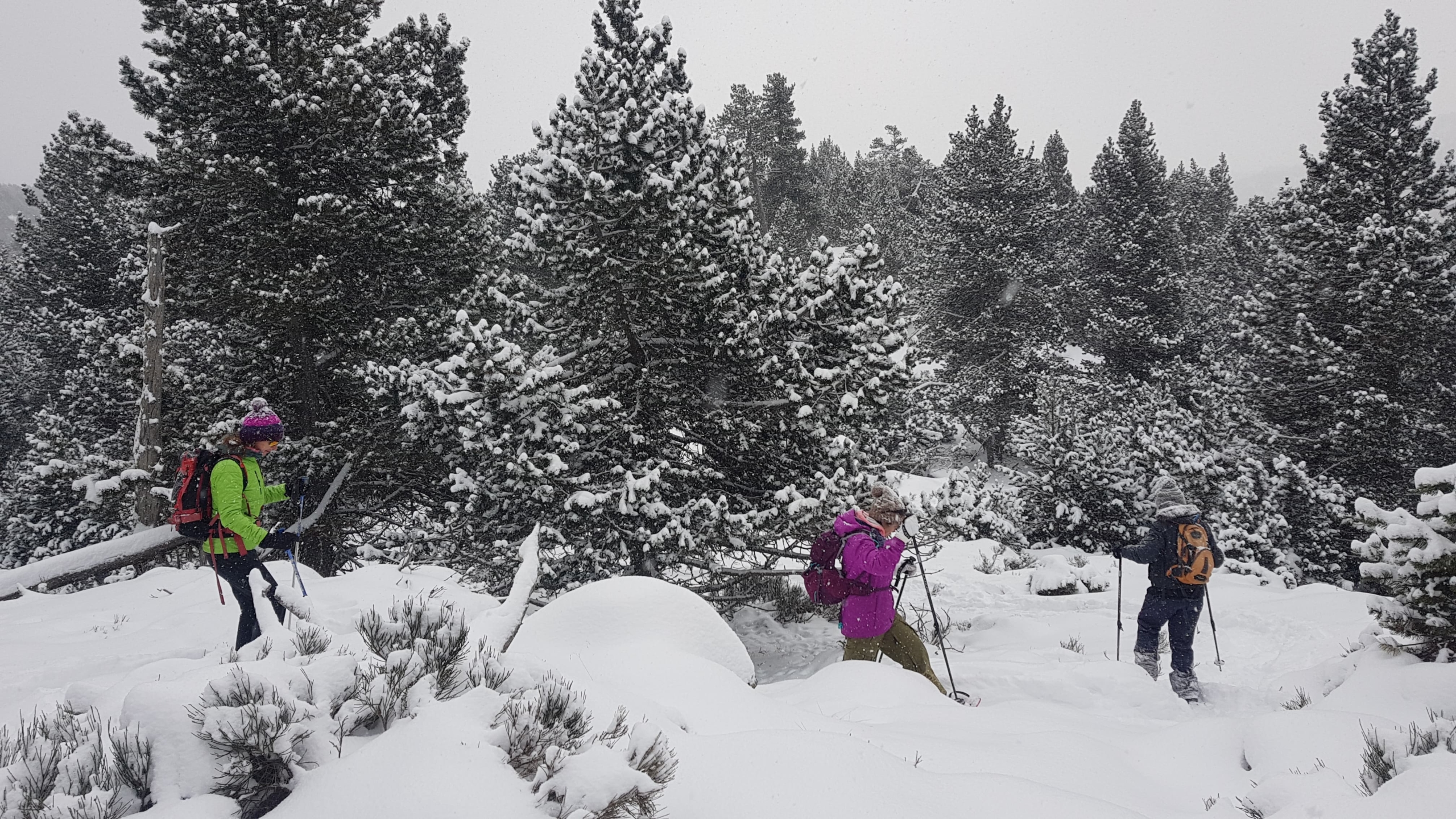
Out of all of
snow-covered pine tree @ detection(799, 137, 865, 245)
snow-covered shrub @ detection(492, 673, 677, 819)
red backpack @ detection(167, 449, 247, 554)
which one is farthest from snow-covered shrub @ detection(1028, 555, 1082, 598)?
snow-covered pine tree @ detection(799, 137, 865, 245)

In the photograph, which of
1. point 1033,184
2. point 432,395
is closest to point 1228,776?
point 432,395

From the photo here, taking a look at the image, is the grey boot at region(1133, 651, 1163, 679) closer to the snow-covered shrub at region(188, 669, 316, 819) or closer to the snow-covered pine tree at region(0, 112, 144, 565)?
the snow-covered shrub at region(188, 669, 316, 819)

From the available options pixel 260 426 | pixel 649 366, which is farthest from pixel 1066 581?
pixel 260 426

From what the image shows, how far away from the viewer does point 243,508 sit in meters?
5.17

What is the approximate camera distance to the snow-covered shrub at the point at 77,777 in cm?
179

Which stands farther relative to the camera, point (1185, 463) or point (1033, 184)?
point (1033, 184)

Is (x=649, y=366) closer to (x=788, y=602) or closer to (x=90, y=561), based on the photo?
(x=788, y=602)

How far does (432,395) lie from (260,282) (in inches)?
139

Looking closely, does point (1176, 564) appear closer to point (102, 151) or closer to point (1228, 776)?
point (1228, 776)

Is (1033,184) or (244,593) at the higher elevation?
(1033,184)

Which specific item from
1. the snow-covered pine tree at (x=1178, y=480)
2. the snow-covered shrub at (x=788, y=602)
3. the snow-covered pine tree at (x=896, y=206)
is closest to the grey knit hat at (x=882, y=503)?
the snow-covered shrub at (x=788, y=602)

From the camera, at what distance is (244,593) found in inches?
200

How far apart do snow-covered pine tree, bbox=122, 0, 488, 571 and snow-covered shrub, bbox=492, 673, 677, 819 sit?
8143 millimetres

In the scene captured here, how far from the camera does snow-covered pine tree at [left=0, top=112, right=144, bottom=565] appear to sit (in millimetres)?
14250
